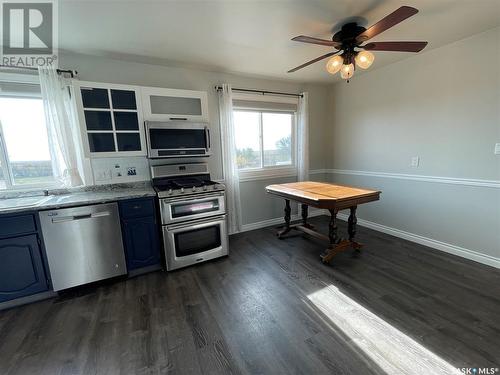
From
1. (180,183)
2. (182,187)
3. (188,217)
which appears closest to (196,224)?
(188,217)

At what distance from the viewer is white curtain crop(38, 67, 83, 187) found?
2.36m

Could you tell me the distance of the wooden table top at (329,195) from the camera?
242 centimetres

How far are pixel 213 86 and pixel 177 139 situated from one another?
42.2 inches

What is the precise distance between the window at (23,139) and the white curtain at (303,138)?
139 inches

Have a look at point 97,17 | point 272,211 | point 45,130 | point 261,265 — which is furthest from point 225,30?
point 272,211

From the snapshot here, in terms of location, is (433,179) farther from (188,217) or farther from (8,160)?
(8,160)

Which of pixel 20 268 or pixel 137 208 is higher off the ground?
pixel 137 208

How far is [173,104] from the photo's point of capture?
9.34 feet

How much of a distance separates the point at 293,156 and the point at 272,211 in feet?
3.58

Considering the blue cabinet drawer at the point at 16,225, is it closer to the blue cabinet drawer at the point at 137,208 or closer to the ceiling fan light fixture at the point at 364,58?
the blue cabinet drawer at the point at 137,208

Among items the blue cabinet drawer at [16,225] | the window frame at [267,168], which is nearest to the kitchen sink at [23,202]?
the blue cabinet drawer at [16,225]

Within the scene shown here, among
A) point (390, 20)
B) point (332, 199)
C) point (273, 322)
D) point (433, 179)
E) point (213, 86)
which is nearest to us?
point (390, 20)

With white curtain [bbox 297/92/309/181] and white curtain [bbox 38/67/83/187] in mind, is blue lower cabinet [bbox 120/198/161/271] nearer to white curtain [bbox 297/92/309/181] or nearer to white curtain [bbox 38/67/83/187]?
white curtain [bbox 38/67/83/187]

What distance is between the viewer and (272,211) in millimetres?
4102
